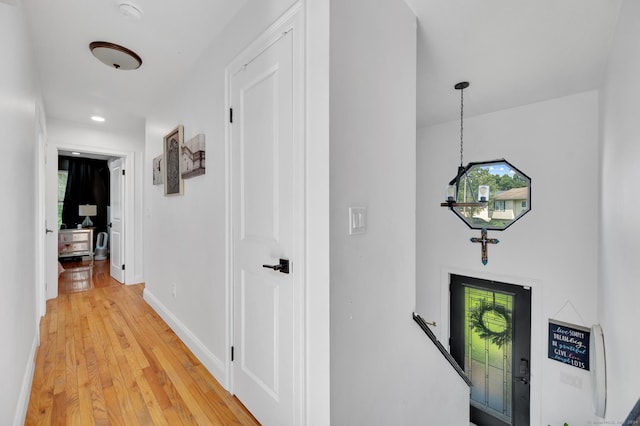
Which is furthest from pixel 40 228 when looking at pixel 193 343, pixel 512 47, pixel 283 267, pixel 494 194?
pixel 494 194

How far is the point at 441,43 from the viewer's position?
1.83 meters

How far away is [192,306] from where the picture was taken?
2.37 m

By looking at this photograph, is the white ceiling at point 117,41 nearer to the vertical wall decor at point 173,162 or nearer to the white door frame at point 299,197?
the vertical wall decor at point 173,162

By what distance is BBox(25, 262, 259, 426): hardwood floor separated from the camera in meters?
1.62

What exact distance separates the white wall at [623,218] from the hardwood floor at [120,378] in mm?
1969

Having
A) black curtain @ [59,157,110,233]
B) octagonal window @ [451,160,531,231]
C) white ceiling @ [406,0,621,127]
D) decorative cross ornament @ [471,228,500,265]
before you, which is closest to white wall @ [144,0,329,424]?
white ceiling @ [406,0,621,127]

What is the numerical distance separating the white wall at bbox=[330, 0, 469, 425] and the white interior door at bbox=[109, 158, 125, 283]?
4575 millimetres

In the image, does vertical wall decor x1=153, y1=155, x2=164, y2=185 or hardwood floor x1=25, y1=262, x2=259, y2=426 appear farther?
vertical wall decor x1=153, y1=155, x2=164, y2=185

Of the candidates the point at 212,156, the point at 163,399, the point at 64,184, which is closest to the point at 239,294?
the point at 163,399

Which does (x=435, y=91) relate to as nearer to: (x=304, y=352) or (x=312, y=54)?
(x=312, y=54)

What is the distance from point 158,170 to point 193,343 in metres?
1.85

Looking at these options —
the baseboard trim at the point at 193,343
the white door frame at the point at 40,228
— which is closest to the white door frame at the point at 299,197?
the baseboard trim at the point at 193,343

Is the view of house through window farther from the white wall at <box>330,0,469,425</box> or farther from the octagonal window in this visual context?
the octagonal window

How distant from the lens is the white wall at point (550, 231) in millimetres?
2662
